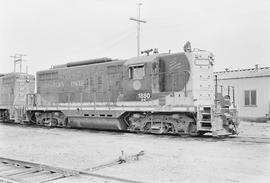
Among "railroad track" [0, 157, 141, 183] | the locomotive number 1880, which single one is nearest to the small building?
the locomotive number 1880

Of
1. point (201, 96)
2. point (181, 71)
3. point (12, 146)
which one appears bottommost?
point (12, 146)

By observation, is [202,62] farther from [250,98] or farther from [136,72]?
[250,98]

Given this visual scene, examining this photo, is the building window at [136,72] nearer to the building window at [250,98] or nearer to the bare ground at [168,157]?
the bare ground at [168,157]

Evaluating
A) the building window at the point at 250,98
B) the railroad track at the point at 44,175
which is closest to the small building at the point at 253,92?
the building window at the point at 250,98

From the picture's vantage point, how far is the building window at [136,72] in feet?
43.1

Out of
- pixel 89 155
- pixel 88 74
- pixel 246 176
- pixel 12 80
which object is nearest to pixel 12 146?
pixel 89 155

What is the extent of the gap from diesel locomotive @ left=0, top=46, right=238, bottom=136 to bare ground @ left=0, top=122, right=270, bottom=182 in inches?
39.1

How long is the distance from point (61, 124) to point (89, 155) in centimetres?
885

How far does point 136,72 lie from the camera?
1335cm

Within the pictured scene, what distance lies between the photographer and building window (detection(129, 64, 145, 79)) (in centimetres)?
1312

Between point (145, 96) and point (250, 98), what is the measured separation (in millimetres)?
12022

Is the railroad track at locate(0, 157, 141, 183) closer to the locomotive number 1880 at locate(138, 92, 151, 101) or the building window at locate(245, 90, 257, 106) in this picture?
the locomotive number 1880 at locate(138, 92, 151, 101)

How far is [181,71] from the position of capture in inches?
478

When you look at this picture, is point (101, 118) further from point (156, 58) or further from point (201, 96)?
point (201, 96)
